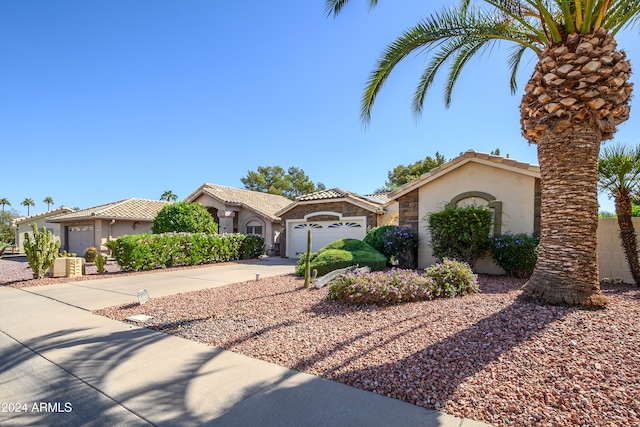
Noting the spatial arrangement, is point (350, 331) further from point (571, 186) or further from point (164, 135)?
point (164, 135)

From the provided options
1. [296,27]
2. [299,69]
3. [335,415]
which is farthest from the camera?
[299,69]

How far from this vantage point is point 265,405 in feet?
10.2

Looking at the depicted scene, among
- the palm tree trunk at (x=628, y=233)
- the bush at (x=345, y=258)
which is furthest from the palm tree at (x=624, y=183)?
the bush at (x=345, y=258)

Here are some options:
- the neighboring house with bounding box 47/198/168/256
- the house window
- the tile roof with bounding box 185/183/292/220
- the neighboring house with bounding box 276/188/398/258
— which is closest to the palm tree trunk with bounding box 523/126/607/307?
the neighboring house with bounding box 276/188/398/258

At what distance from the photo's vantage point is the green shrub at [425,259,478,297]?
6.80 metres

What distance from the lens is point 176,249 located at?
14.8 meters

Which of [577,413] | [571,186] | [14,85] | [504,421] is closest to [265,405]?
[504,421]

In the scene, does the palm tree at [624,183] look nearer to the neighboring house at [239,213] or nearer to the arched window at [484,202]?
the arched window at [484,202]

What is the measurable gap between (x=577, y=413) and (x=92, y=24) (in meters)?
13.5

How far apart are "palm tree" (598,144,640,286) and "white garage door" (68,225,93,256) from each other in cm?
2828

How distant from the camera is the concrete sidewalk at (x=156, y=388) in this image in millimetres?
2895

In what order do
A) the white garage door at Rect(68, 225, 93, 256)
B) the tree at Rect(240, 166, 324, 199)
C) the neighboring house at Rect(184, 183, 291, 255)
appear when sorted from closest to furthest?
the neighboring house at Rect(184, 183, 291, 255) → the white garage door at Rect(68, 225, 93, 256) → the tree at Rect(240, 166, 324, 199)

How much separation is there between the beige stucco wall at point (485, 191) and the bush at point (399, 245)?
1.23 ft

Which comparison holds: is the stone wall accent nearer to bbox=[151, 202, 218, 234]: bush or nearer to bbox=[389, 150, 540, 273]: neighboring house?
bbox=[389, 150, 540, 273]: neighboring house
